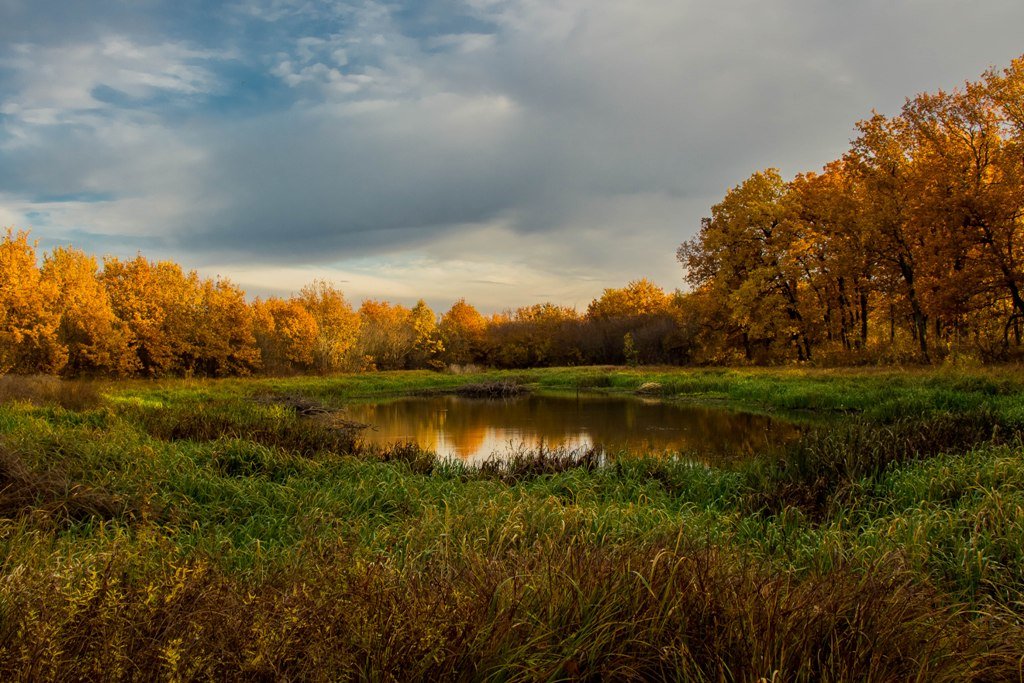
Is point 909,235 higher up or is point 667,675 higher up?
point 909,235

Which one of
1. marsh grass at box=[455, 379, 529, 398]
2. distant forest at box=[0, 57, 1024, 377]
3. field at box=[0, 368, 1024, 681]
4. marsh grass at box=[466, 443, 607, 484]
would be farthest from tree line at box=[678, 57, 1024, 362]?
marsh grass at box=[466, 443, 607, 484]

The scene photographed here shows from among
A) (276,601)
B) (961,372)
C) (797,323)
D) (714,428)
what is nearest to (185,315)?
(714,428)

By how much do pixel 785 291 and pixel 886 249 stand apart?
245 inches

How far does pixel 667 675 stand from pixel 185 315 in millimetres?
37016

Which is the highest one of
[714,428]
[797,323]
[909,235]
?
[909,235]

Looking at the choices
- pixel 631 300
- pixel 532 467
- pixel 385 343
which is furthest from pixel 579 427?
pixel 631 300

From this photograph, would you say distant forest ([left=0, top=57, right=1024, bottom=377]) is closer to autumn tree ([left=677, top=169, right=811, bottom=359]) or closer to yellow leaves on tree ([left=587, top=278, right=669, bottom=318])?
autumn tree ([left=677, top=169, right=811, bottom=359])

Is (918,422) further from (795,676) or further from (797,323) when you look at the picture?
(797,323)

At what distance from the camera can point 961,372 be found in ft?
57.0

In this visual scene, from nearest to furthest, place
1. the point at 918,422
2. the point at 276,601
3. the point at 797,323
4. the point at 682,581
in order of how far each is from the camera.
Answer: the point at 276,601 < the point at 682,581 < the point at 918,422 < the point at 797,323

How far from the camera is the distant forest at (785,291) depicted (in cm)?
2209

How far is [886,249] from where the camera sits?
28.2 meters

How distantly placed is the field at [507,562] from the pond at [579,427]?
2858mm

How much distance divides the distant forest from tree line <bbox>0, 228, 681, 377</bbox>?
0.34ft
